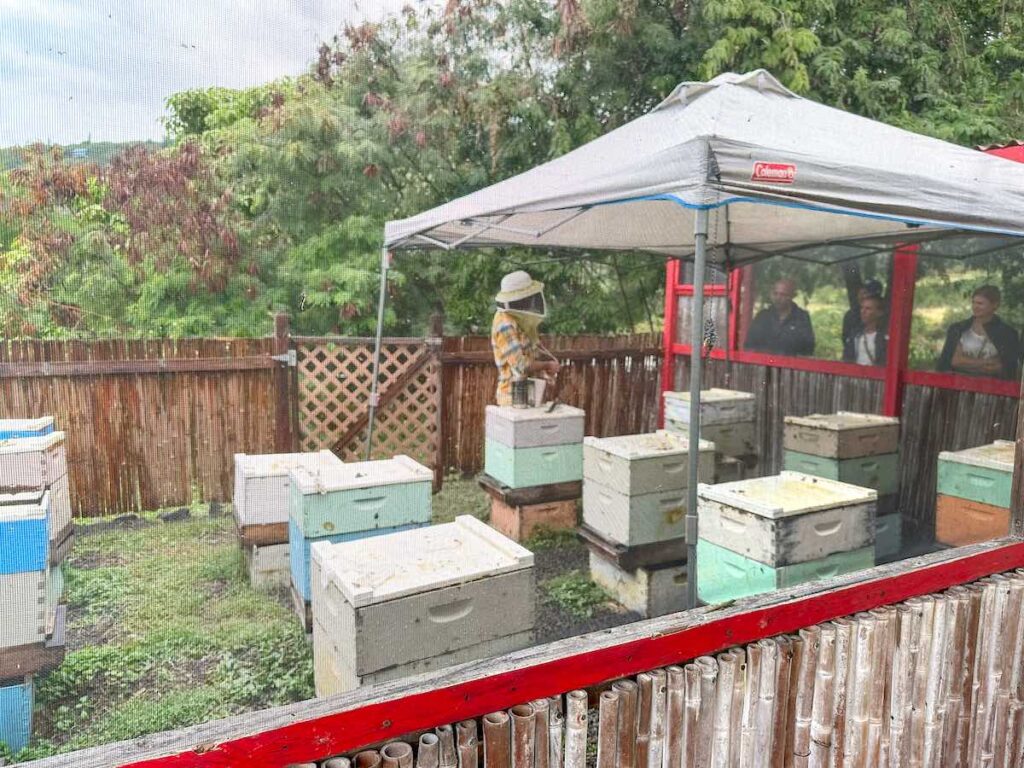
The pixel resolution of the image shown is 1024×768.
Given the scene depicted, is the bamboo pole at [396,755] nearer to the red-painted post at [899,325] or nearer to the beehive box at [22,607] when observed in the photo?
the beehive box at [22,607]

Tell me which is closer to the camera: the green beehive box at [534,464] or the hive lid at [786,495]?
the hive lid at [786,495]

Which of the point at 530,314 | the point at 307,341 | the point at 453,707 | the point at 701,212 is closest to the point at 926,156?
the point at 701,212

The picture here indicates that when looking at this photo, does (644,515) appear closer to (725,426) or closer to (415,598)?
(725,426)

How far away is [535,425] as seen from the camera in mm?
4344

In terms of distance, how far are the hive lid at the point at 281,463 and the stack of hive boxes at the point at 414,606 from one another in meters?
1.17

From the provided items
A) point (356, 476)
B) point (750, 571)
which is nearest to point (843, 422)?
point (750, 571)

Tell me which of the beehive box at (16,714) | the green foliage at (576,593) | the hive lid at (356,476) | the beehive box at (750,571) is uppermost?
the hive lid at (356,476)

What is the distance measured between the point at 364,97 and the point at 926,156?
4.72 m

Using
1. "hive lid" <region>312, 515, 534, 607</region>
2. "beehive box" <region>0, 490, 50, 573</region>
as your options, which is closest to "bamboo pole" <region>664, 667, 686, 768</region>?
"hive lid" <region>312, 515, 534, 607</region>

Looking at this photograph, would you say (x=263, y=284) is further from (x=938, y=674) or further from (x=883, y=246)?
(x=938, y=674)

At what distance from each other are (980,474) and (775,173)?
6.71 ft

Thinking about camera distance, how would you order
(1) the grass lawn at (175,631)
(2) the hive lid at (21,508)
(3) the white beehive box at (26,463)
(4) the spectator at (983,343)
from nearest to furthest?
(2) the hive lid at (21,508)
(1) the grass lawn at (175,631)
(3) the white beehive box at (26,463)
(4) the spectator at (983,343)

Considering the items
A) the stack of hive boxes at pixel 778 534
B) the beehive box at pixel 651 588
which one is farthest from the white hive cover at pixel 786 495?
the beehive box at pixel 651 588

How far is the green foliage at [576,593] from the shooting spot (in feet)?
11.9
